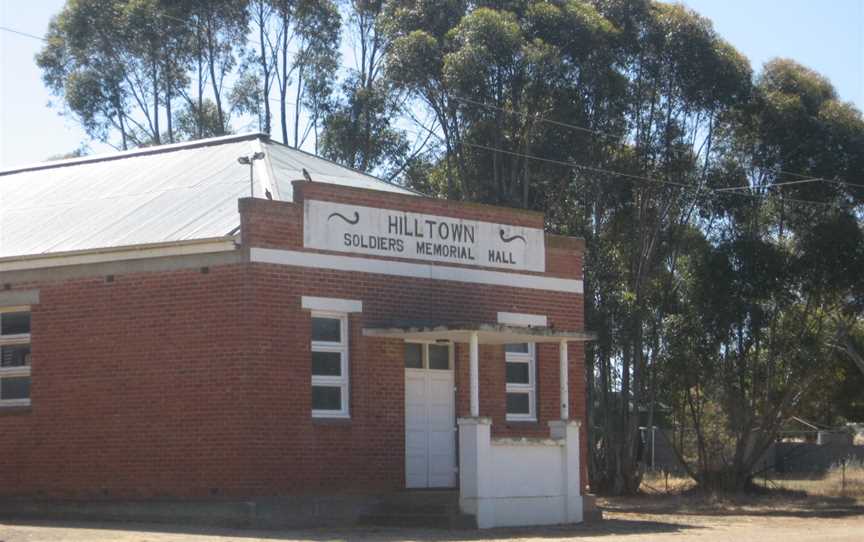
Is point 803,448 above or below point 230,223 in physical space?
below

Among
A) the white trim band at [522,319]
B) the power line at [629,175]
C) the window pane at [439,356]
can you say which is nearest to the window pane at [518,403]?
the white trim band at [522,319]

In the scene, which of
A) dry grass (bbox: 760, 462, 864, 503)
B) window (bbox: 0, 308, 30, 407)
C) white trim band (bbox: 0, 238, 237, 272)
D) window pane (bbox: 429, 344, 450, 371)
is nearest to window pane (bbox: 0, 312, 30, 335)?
window (bbox: 0, 308, 30, 407)

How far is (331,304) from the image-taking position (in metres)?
21.5

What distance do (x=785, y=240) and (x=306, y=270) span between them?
58.5 ft

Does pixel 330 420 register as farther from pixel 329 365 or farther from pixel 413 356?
pixel 413 356

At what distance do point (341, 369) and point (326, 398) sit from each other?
520 mm

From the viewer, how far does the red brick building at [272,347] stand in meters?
20.5

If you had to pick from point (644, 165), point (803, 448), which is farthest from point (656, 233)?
point (803, 448)

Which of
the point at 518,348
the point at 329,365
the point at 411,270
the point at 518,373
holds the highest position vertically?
the point at 411,270

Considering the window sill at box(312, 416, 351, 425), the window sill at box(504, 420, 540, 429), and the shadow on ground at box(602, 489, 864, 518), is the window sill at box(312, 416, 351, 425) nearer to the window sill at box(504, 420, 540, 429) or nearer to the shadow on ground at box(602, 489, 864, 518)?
the window sill at box(504, 420, 540, 429)

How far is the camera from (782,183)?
35344 millimetres

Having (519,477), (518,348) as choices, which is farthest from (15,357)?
(518,348)

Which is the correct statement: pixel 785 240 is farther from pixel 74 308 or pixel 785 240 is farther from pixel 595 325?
pixel 74 308

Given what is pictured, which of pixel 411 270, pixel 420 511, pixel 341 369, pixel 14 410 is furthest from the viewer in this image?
pixel 411 270
